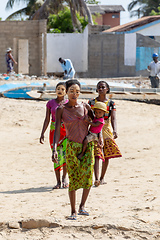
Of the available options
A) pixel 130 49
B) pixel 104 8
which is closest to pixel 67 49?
pixel 130 49

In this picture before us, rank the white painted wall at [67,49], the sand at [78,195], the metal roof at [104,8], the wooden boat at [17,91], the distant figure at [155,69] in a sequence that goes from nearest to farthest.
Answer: the sand at [78,195] < the distant figure at [155,69] < the wooden boat at [17,91] < the white painted wall at [67,49] < the metal roof at [104,8]

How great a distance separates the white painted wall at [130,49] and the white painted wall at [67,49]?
99.5 inches

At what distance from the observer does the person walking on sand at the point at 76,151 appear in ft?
13.6

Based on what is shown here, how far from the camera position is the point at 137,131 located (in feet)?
35.8

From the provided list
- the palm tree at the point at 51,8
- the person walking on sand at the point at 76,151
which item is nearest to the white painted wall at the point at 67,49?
the palm tree at the point at 51,8

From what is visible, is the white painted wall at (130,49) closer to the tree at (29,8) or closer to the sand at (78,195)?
the tree at (29,8)

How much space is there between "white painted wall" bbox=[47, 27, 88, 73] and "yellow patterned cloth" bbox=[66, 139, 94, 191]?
2333cm

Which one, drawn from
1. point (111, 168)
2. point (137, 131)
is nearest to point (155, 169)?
point (111, 168)

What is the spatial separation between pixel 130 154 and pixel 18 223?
4.61m

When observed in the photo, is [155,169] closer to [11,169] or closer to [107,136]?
[107,136]

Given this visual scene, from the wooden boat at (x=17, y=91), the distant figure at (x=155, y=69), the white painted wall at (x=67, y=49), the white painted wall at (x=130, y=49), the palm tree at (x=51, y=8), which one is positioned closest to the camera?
the distant figure at (x=155, y=69)

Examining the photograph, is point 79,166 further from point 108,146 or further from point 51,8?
point 51,8

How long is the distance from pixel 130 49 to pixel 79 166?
23283mm

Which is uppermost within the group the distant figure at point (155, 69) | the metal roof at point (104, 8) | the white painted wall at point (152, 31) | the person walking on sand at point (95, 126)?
the metal roof at point (104, 8)
